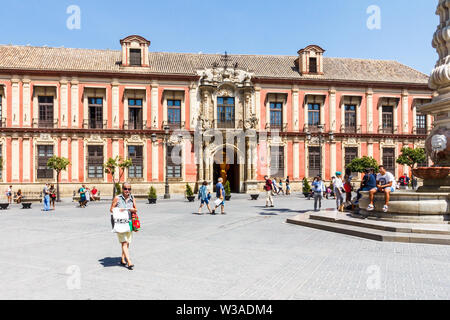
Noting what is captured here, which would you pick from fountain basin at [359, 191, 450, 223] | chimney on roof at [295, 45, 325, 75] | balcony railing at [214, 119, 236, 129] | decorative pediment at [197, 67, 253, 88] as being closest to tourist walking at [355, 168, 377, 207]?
fountain basin at [359, 191, 450, 223]

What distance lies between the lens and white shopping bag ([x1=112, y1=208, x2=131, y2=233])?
6.36 m

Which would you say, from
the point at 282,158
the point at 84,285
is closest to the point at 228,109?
the point at 282,158

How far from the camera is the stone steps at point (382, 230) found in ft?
27.8

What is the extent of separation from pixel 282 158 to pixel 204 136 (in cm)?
698

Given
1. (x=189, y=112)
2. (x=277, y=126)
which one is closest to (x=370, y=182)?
(x=277, y=126)

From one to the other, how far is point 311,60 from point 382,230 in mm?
26940

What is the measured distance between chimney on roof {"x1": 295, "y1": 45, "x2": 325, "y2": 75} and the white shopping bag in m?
29.5

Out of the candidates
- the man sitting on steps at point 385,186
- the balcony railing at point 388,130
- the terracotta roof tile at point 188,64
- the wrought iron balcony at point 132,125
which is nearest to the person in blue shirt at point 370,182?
the man sitting on steps at point 385,186

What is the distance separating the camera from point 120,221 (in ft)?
20.9

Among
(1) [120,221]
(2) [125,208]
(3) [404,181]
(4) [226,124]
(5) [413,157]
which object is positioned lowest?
(3) [404,181]

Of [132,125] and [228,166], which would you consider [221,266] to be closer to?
[132,125]

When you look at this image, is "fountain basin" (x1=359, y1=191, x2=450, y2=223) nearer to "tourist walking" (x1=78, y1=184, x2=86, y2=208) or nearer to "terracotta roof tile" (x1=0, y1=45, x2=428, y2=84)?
"tourist walking" (x1=78, y1=184, x2=86, y2=208)

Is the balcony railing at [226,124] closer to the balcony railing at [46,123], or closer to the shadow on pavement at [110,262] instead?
the balcony railing at [46,123]
